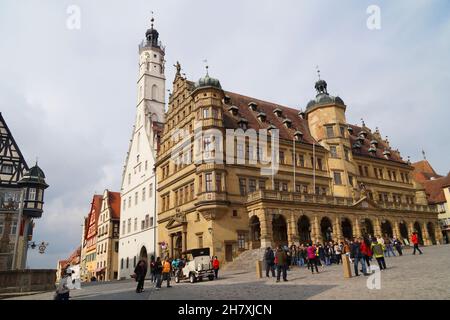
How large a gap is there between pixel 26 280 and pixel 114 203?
140 ft

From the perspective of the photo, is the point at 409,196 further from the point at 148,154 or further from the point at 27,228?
the point at 27,228

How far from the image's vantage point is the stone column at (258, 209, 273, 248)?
32188 millimetres

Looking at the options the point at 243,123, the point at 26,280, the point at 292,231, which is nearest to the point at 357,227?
the point at 292,231

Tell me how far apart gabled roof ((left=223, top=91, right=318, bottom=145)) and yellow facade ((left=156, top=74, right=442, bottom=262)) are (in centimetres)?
19

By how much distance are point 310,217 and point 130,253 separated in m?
25.9

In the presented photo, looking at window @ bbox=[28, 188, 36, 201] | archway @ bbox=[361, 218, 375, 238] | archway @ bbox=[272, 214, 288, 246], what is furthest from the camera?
archway @ bbox=[361, 218, 375, 238]

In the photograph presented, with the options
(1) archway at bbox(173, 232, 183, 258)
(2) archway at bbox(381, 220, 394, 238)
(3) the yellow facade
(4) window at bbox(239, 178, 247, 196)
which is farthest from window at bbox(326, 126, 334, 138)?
(1) archway at bbox(173, 232, 183, 258)

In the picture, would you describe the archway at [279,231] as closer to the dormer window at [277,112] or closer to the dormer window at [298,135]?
the dormer window at [298,135]

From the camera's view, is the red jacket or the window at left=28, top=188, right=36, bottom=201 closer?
the red jacket

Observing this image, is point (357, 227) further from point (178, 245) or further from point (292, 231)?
point (178, 245)

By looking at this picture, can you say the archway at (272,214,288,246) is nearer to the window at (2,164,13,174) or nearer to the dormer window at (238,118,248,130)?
the dormer window at (238,118,248,130)

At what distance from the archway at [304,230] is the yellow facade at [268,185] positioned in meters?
0.11
